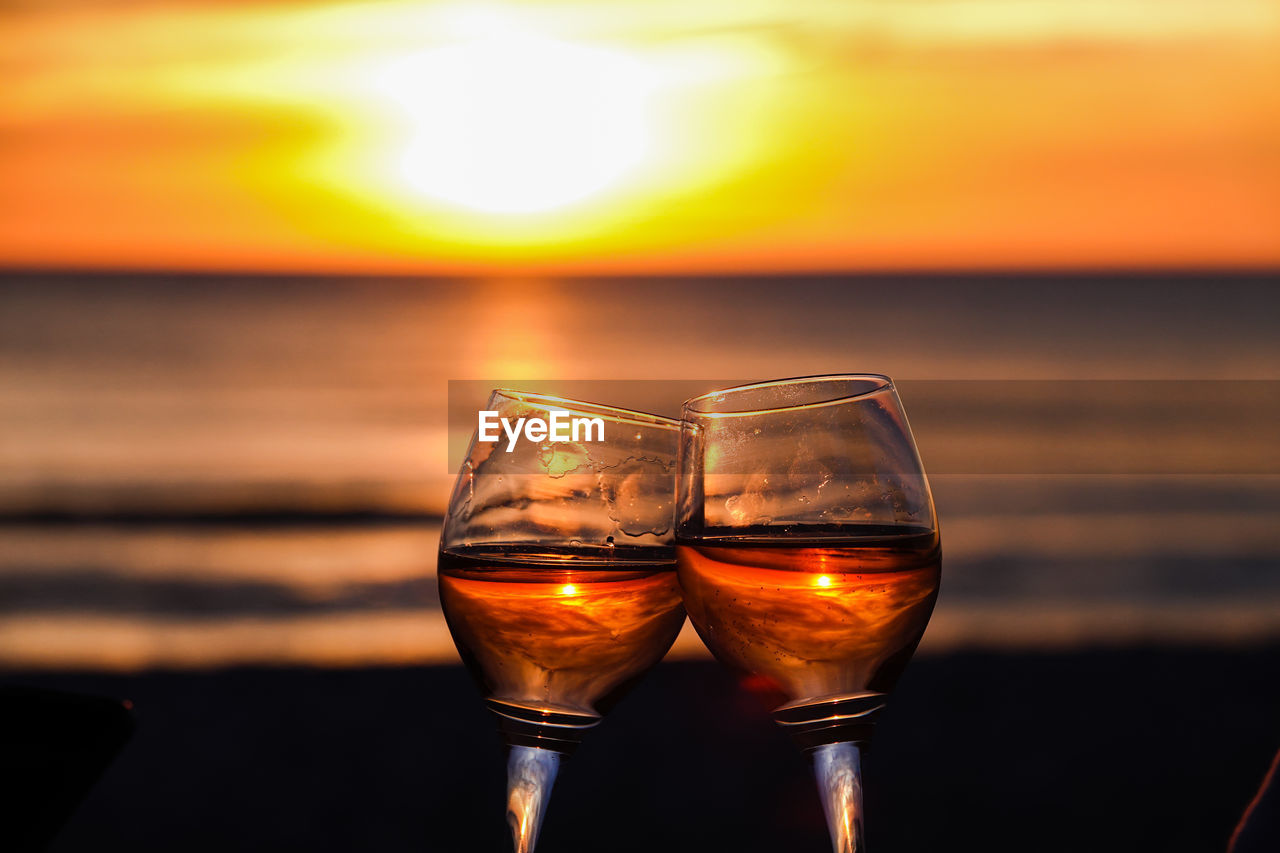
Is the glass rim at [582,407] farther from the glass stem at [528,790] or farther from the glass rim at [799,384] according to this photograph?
the glass stem at [528,790]

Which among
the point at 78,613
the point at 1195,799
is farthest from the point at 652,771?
the point at 78,613

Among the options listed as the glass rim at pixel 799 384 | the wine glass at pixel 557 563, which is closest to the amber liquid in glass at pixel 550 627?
the wine glass at pixel 557 563

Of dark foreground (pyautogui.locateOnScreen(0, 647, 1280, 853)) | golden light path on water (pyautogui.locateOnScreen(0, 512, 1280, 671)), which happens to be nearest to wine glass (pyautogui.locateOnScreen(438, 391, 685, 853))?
dark foreground (pyautogui.locateOnScreen(0, 647, 1280, 853))

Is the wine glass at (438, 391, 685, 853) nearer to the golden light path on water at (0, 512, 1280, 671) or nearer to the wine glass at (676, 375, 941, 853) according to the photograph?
the wine glass at (676, 375, 941, 853)

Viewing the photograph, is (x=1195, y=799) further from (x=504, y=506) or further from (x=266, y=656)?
(x=266, y=656)

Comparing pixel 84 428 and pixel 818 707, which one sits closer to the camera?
pixel 818 707

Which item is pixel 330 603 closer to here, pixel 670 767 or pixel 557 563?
pixel 670 767
